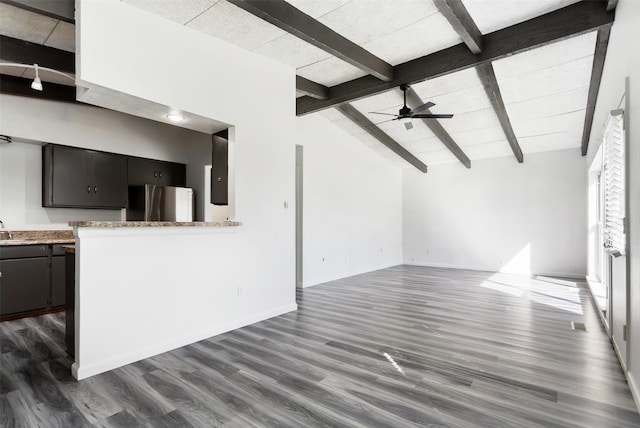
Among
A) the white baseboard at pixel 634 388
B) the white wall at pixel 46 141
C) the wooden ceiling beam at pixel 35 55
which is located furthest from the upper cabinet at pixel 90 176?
the white baseboard at pixel 634 388

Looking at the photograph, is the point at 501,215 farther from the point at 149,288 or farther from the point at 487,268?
the point at 149,288

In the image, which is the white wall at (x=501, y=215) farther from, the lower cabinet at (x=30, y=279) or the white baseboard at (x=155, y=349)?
the lower cabinet at (x=30, y=279)

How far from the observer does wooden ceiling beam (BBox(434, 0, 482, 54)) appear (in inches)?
127

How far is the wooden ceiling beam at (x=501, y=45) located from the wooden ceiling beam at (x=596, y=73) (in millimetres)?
233

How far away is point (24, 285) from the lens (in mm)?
4082

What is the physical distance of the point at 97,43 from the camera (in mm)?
2658

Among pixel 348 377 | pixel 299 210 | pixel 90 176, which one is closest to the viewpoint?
pixel 348 377

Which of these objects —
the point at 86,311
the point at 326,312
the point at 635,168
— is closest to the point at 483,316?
the point at 326,312

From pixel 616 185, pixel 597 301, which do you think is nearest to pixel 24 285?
pixel 616 185

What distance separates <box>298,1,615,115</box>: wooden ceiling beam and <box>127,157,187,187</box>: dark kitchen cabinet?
3087 mm

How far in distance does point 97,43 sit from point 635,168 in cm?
400

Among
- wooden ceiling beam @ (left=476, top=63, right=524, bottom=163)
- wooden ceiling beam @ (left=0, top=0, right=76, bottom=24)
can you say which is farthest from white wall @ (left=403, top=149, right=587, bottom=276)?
wooden ceiling beam @ (left=0, top=0, right=76, bottom=24)

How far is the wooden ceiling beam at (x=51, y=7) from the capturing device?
8.81 feet

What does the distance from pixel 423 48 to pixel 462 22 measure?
2.61 ft
